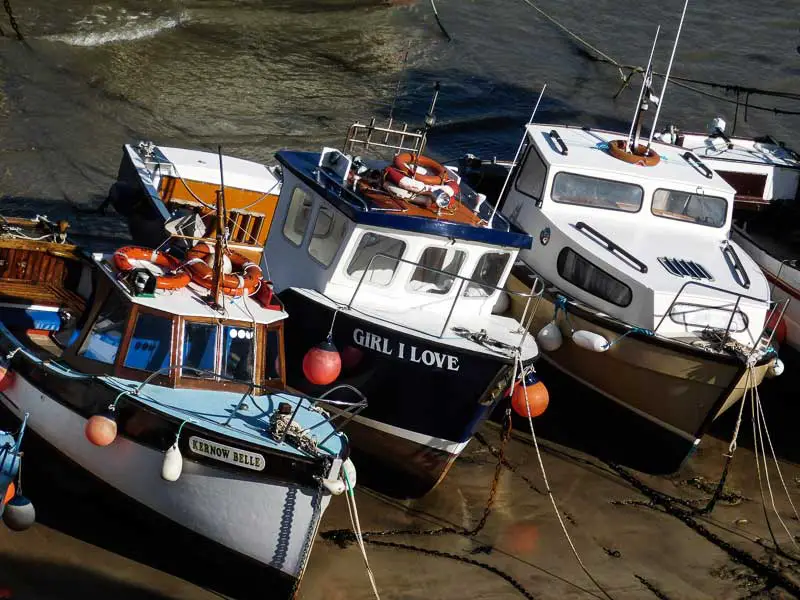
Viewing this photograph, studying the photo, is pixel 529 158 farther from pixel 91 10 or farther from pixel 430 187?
pixel 91 10

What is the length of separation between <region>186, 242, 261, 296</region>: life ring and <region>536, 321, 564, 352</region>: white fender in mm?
3706

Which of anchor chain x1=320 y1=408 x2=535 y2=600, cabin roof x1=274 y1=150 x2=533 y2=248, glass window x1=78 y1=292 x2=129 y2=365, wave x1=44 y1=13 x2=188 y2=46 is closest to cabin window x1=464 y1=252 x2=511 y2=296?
cabin roof x1=274 y1=150 x2=533 y2=248

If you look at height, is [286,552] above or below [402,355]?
below

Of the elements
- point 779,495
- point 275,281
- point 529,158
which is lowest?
point 779,495

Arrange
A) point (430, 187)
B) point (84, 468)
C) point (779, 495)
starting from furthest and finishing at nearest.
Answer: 1. point (779, 495)
2. point (430, 187)
3. point (84, 468)

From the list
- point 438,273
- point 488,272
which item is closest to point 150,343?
point 438,273

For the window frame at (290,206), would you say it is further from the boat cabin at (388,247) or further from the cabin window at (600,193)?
the cabin window at (600,193)

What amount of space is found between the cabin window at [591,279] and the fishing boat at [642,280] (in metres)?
0.01

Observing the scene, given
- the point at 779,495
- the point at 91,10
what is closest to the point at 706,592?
the point at 779,495

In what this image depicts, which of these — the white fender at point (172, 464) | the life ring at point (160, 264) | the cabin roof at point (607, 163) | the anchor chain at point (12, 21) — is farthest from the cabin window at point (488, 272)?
the anchor chain at point (12, 21)

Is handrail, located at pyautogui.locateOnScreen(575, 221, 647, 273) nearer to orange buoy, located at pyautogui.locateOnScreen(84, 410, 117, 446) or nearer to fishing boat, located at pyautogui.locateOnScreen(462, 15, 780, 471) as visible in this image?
fishing boat, located at pyautogui.locateOnScreen(462, 15, 780, 471)

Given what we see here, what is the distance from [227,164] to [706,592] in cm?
848

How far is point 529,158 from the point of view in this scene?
A: 47.6ft

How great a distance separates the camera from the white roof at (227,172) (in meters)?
14.8
